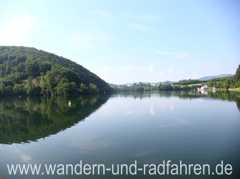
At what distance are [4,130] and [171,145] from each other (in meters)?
25.7

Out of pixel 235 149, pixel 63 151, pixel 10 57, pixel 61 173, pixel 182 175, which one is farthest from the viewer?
pixel 10 57

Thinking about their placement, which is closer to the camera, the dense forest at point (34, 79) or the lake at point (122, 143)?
the lake at point (122, 143)

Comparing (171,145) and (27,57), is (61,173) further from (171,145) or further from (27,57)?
(27,57)

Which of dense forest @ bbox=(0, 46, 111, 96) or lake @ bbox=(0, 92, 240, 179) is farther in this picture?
dense forest @ bbox=(0, 46, 111, 96)

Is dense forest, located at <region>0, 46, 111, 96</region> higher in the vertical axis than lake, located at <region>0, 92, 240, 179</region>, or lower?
higher

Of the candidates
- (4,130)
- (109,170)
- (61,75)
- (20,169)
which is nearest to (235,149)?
(109,170)

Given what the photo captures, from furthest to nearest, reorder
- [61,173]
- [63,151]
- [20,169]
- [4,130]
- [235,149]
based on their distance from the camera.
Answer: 1. [4,130]
2. [63,151]
3. [235,149]
4. [20,169]
5. [61,173]

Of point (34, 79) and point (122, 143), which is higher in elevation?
point (34, 79)

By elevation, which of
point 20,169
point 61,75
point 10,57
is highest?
point 10,57

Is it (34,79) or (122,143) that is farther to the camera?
(34,79)

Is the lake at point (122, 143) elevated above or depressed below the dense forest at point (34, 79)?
below

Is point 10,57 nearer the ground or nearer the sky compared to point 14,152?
nearer the sky

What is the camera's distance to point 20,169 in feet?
75.1

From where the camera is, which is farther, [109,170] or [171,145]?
[171,145]
